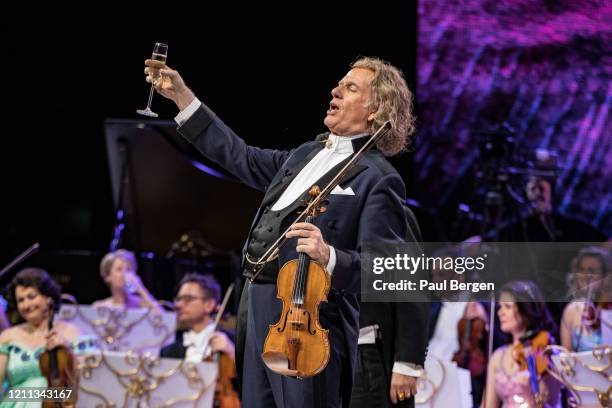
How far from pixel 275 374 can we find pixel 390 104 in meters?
0.87

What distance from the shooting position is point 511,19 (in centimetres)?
591

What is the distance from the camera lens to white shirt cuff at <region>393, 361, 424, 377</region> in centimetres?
242

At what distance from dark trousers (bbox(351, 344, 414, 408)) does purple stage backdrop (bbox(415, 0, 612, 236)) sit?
3.56 metres

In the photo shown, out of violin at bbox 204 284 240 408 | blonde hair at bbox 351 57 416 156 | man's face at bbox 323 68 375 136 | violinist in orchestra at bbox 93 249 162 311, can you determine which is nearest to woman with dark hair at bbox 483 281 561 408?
violin at bbox 204 284 240 408

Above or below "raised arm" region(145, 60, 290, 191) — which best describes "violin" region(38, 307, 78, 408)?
below

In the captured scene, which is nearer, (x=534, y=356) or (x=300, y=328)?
(x=300, y=328)

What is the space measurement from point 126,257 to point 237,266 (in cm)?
80

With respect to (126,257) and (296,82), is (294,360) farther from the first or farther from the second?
(126,257)

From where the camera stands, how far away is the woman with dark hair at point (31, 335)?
3787 millimetres

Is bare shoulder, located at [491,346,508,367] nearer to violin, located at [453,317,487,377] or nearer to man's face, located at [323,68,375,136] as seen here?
violin, located at [453,317,487,377]

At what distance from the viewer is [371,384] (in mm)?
2730

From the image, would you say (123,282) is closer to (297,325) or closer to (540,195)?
(540,195)

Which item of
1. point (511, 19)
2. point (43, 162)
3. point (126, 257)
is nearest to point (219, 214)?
point (126, 257)

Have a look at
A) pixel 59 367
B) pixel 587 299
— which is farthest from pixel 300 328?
pixel 587 299
